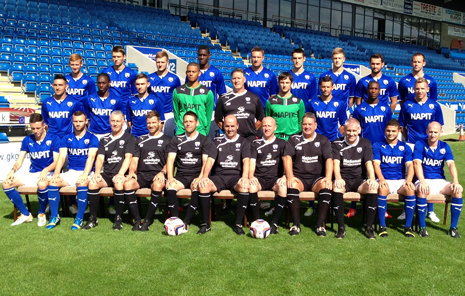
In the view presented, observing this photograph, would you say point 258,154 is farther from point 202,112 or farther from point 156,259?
point 156,259

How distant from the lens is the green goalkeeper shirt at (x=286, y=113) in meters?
5.38

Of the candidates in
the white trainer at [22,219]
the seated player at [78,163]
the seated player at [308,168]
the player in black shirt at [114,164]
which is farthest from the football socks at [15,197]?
the seated player at [308,168]

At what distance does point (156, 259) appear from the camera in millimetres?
3881

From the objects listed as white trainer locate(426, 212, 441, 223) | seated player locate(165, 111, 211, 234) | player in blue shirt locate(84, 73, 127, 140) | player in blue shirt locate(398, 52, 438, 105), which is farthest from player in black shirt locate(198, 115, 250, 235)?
player in blue shirt locate(398, 52, 438, 105)

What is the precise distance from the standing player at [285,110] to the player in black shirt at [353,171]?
2.23 ft

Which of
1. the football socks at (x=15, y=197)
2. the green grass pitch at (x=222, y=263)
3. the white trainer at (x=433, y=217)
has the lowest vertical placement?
the green grass pitch at (x=222, y=263)

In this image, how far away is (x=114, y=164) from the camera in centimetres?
529

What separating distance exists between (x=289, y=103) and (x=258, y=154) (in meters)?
0.88

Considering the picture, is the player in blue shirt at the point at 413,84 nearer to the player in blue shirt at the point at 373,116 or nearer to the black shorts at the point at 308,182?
the player in blue shirt at the point at 373,116

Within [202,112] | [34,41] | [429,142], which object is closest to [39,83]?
[34,41]

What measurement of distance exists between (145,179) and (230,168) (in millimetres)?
1166

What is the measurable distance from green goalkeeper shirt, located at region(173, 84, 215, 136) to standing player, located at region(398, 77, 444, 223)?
2.96m

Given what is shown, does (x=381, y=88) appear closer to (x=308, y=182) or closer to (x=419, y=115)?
(x=419, y=115)

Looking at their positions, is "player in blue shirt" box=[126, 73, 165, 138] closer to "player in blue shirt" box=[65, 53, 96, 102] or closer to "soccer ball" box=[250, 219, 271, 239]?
"player in blue shirt" box=[65, 53, 96, 102]
